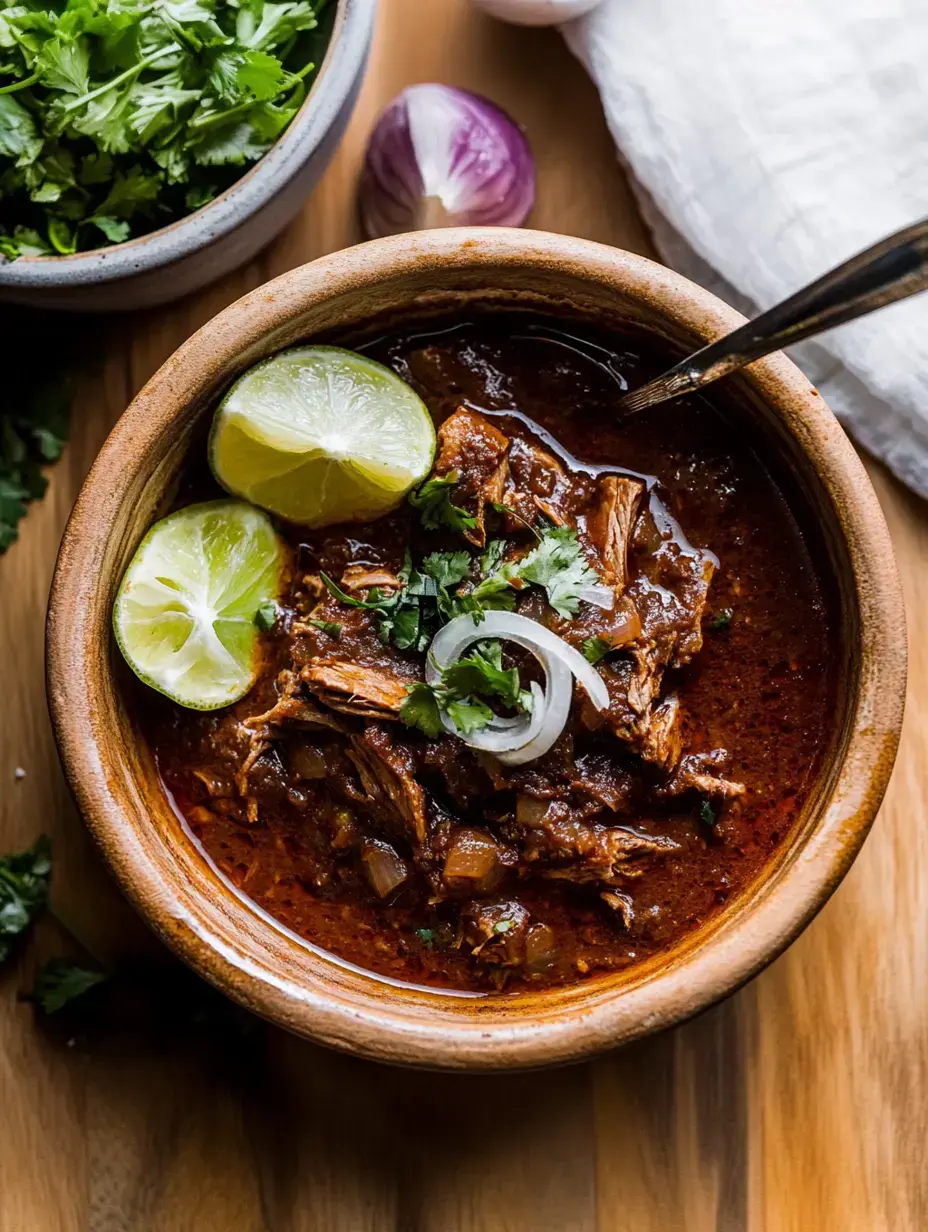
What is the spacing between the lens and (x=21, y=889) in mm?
2383

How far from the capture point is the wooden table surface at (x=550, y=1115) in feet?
7.86

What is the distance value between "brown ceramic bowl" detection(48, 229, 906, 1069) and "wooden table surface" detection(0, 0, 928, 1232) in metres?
0.41

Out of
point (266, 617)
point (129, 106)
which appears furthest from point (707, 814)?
point (129, 106)

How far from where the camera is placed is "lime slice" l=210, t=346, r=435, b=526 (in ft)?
6.86

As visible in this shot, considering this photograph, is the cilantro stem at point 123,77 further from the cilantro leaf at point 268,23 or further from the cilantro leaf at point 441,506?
the cilantro leaf at point 441,506

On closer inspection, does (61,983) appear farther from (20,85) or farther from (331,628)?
(20,85)

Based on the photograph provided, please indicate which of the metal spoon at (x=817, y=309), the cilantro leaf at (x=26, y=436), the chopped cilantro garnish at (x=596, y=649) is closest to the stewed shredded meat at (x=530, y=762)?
the chopped cilantro garnish at (x=596, y=649)

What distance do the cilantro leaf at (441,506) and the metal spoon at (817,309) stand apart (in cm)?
35

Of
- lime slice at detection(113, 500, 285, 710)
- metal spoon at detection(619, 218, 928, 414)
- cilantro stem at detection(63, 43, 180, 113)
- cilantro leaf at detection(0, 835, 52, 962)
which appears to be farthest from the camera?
cilantro leaf at detection(0, 835, 52, 962)

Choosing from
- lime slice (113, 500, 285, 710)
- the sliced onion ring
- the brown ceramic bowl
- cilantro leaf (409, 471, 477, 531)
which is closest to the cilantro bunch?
the brown ceramic bowl

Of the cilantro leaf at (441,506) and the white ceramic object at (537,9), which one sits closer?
the cilantro leaf at (441,506)

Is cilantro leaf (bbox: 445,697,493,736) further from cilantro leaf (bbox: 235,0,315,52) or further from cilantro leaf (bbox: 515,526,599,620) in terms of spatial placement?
cilantro leaf (bbox: 235,0,315,52)

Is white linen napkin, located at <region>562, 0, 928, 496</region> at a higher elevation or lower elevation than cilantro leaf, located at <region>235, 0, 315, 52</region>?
lower

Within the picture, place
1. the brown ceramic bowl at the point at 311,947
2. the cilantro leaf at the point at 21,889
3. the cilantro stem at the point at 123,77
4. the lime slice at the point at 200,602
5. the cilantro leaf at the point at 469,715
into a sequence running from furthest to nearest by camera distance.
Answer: the cilantro leaf at the point at 21,889 → the cilantro stem at the point at 123,77 → the lime slice at the point at 200,602 → the cilantro leaf at the point at 469,715 → the brown ceramic bowl at the point at 311,947
